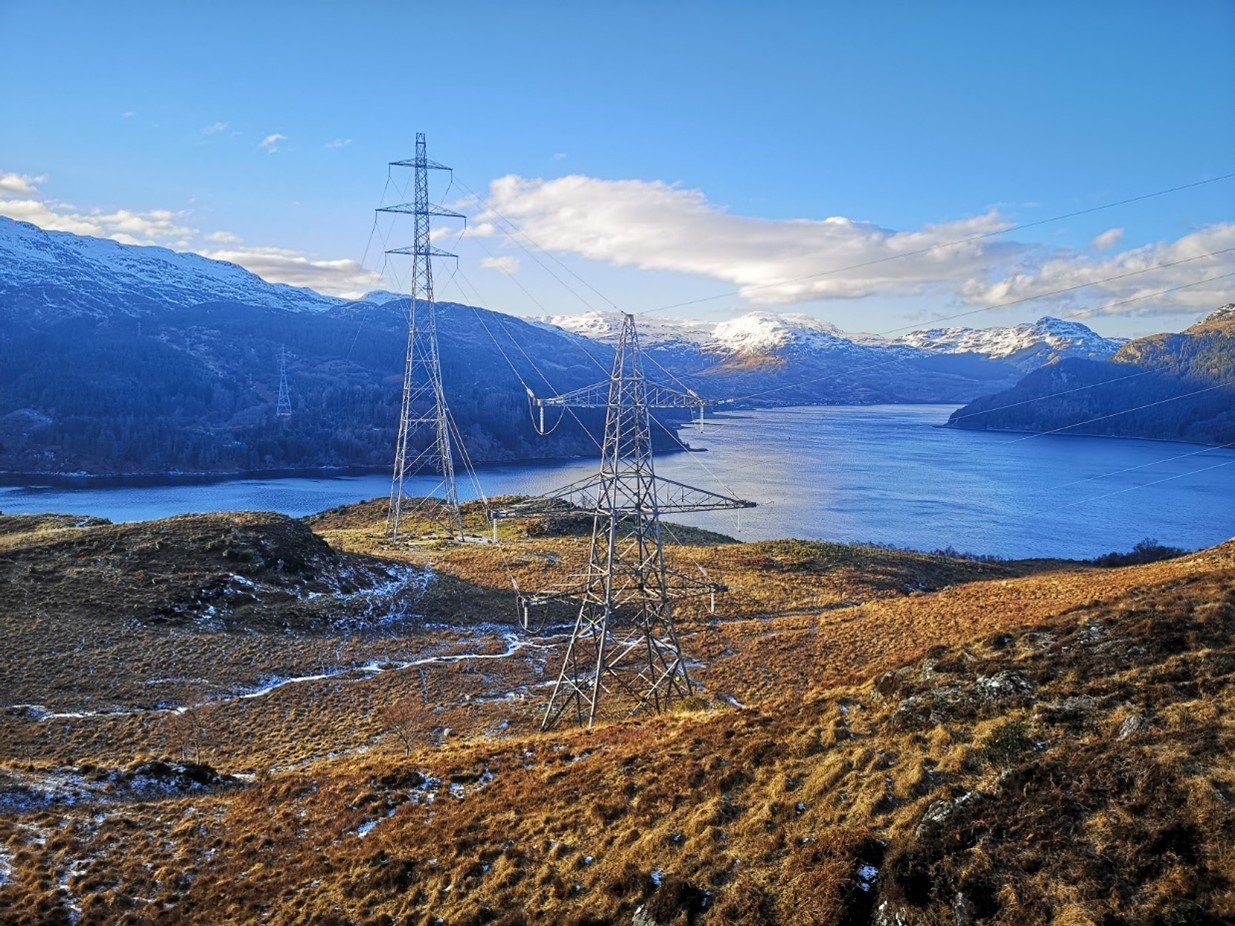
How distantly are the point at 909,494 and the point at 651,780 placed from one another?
105960 millimetres

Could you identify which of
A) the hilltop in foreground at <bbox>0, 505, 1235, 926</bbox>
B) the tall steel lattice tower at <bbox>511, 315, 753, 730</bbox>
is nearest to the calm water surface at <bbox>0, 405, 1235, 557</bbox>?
the tall steel lattice tower at <bbox>511, 315, 753, 730</bbox>

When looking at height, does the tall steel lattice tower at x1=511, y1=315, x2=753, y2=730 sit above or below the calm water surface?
above

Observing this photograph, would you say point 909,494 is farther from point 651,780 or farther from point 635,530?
point 651,780

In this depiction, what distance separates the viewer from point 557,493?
67.4 ft

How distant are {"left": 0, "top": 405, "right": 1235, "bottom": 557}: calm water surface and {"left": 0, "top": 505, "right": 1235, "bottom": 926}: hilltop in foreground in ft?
111

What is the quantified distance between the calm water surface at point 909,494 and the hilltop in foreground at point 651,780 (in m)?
34.0

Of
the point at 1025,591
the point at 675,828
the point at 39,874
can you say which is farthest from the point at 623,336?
the point at 1025,591

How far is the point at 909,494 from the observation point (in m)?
109

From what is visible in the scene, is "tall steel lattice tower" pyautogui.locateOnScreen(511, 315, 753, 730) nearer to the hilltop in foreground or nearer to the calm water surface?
the hilltop in foreground

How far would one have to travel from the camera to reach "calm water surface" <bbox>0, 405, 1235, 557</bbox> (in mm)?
82625

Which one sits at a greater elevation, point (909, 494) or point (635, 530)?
point (635, 530)

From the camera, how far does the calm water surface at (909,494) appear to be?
82625 millimetres

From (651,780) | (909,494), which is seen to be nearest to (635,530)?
(651,780)

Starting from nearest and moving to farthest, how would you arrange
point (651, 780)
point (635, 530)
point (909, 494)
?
point (651, 780) < point (635, 530) < point (909, 494)
